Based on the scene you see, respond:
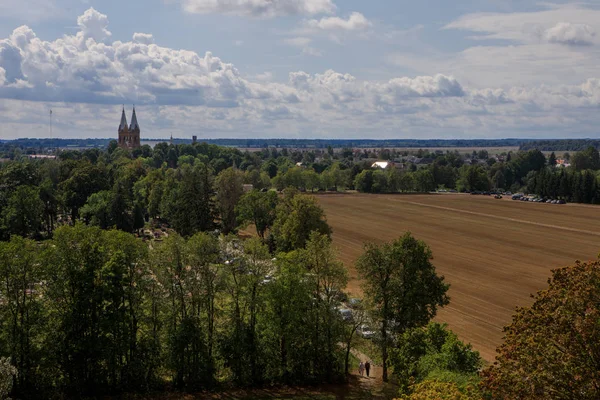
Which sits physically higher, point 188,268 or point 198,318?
point 188,268

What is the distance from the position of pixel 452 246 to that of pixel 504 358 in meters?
64.9

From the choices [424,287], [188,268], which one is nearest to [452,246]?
[424,287]

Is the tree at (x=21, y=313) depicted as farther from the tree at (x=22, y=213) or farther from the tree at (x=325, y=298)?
the tree at (x=22, y=213)

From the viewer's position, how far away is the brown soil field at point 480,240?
158 ft

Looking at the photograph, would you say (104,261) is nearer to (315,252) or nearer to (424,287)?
(315,252)

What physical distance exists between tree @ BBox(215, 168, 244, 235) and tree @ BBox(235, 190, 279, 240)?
591 cm

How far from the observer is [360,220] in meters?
107

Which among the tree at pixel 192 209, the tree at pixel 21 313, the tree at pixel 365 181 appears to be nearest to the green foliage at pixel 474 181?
the tree at pixel 365 181

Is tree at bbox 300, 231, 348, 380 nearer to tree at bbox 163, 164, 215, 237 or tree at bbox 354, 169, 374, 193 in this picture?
tree at bbox 163, 164, 215, 237

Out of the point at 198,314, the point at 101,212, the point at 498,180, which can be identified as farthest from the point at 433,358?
the point at 498,180

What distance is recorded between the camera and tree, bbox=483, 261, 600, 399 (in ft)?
49.5

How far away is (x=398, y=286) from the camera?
1299 inches

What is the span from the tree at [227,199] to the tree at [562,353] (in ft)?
217

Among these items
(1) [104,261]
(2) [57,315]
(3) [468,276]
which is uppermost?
(1) [104,261]
